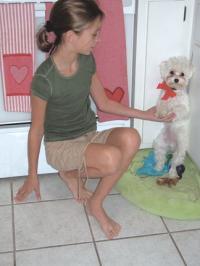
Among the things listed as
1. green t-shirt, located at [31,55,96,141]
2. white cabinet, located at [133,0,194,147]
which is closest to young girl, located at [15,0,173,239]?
green t-shirt, located at [31,55,96,141]

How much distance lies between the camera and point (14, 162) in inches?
76.3

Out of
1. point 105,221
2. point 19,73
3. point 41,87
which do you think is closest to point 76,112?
point 41,87

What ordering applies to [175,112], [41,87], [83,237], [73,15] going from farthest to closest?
[175,112] → [83,237] → [41,87] → [73,15]

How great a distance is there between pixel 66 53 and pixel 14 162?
2.14 ft

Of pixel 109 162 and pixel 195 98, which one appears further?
pixel 195 98

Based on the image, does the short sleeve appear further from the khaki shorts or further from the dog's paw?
the dog's paw

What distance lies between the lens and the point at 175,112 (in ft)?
6.10

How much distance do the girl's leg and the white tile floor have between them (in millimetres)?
49

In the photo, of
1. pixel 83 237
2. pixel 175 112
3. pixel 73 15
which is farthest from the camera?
pixel 175 112

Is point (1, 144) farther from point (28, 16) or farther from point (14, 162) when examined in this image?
point (28, 16)

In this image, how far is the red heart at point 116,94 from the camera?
73.7 inches

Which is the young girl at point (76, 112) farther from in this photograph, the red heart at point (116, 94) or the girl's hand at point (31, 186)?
the red heart at point (116, 94)

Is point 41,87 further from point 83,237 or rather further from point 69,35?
point 83,237

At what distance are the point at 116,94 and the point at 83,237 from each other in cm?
65
